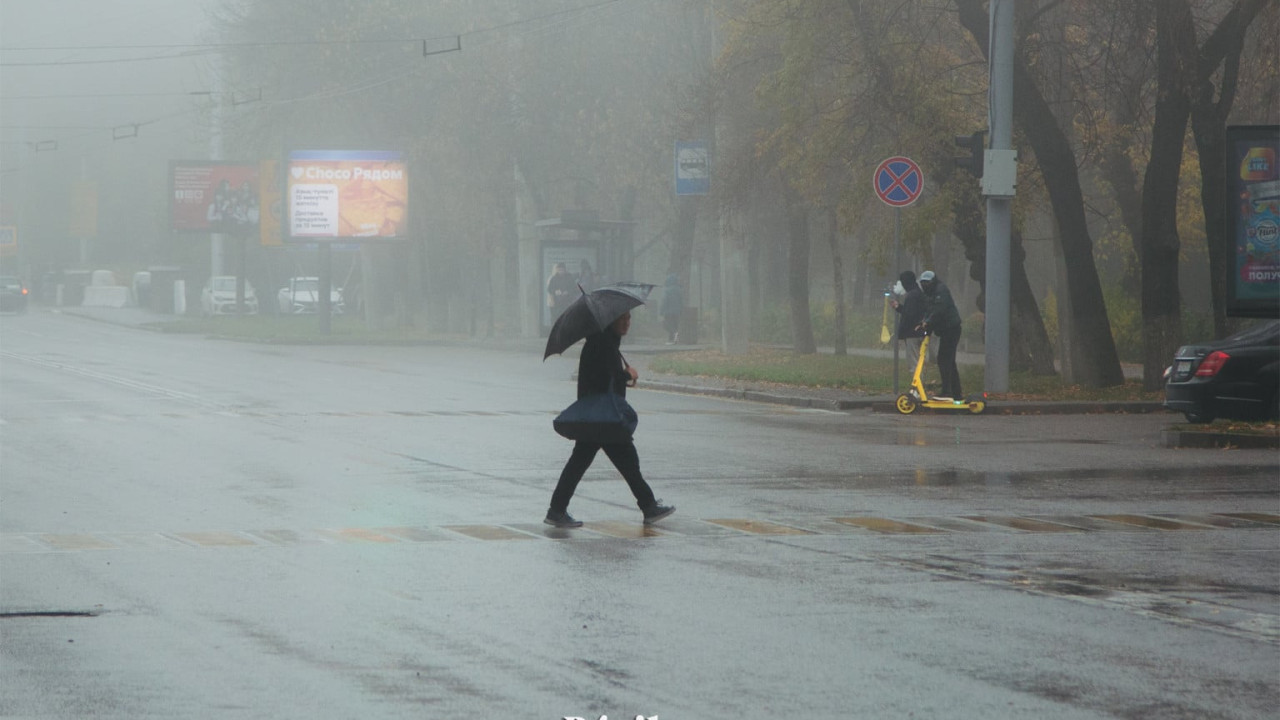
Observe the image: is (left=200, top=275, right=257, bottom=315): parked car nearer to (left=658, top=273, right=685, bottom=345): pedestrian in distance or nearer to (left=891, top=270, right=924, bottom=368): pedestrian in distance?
(left=658, top=273, right=685, bottom=345): pedestrian in distance

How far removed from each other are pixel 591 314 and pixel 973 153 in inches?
490

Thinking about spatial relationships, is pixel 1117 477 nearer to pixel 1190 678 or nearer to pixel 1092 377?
pixel 1190 678

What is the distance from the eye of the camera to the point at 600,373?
11852mm

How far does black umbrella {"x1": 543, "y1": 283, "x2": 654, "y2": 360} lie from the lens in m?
11.7

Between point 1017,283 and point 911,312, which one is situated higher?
point 1017,283

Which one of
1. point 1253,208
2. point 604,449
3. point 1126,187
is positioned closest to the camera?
point 604,449

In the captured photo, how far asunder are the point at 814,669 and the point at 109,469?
952cm

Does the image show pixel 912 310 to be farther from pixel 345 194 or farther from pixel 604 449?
pixel 345 194

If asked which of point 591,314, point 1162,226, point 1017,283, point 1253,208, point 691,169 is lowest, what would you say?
point 591,314

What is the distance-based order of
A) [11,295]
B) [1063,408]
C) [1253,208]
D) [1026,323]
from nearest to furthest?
[1253,208] < [1063,408] < [1026,323] < [11,295]

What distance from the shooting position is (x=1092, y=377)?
2502cm

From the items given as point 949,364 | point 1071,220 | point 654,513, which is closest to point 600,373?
point 654,513

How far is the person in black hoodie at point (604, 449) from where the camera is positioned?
11.6 metres

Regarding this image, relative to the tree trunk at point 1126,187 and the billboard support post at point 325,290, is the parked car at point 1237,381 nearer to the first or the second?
the tree trunk at point 1126,187
